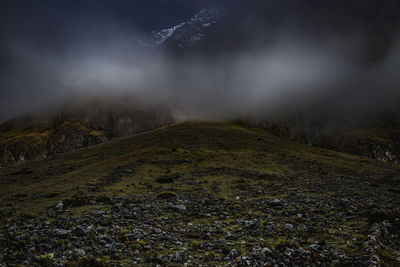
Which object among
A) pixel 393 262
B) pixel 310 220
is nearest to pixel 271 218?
pixel 310 220

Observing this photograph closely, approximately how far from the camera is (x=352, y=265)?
28.4 ft

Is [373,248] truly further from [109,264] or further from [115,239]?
[115,239]

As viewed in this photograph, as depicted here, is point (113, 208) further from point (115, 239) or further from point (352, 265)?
point (352, 265)

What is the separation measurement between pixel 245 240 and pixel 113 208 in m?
12.8

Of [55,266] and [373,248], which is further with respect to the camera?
[373,248]

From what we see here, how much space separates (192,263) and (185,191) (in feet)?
65.0

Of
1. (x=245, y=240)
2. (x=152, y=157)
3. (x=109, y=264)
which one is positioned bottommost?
(x=152, y=157)

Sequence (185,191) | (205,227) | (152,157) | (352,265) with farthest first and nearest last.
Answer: (152,157) → (185,191) → (205,227) → (352,265)

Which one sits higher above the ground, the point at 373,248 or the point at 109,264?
the point at 109,264

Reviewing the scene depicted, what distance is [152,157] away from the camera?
6291 cm

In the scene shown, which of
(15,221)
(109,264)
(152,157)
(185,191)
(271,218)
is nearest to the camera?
(109,264)

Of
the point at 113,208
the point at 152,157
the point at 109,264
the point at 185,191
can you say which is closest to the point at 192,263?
the point at 109,264

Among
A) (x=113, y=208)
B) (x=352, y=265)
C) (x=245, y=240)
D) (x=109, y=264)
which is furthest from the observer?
(x=113, y=208)

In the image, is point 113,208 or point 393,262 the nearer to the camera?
point 393,262
